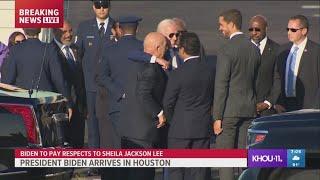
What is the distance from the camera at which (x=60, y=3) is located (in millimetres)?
10609

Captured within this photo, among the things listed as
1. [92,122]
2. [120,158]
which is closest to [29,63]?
[92,122]

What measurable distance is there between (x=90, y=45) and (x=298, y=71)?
9.71 feet

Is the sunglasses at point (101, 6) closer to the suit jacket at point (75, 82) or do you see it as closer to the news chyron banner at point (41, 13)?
the suit jacket at point (75, 82)

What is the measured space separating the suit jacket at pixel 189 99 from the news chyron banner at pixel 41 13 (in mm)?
1373

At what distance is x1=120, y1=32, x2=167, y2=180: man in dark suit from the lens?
37.5ft

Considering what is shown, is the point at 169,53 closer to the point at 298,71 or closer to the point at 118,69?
the point at 118,69

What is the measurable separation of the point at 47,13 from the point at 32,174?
163 cm

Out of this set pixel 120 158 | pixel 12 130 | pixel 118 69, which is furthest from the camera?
pixel 118 69

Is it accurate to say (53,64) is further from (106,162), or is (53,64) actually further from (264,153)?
(264,153)

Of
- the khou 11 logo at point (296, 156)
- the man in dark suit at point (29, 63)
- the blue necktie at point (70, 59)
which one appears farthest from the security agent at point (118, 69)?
the khou 11 logo at point (296, 156)

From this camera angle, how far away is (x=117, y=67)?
39.6 feet

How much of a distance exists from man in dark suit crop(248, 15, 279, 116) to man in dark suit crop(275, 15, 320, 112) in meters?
0.10

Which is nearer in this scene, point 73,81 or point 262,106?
point 262,106

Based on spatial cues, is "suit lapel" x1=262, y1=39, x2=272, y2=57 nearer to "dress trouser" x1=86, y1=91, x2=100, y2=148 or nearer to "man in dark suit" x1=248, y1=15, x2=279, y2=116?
"man in dark suit" x1=248, y1=15, x2=279, y2=116
